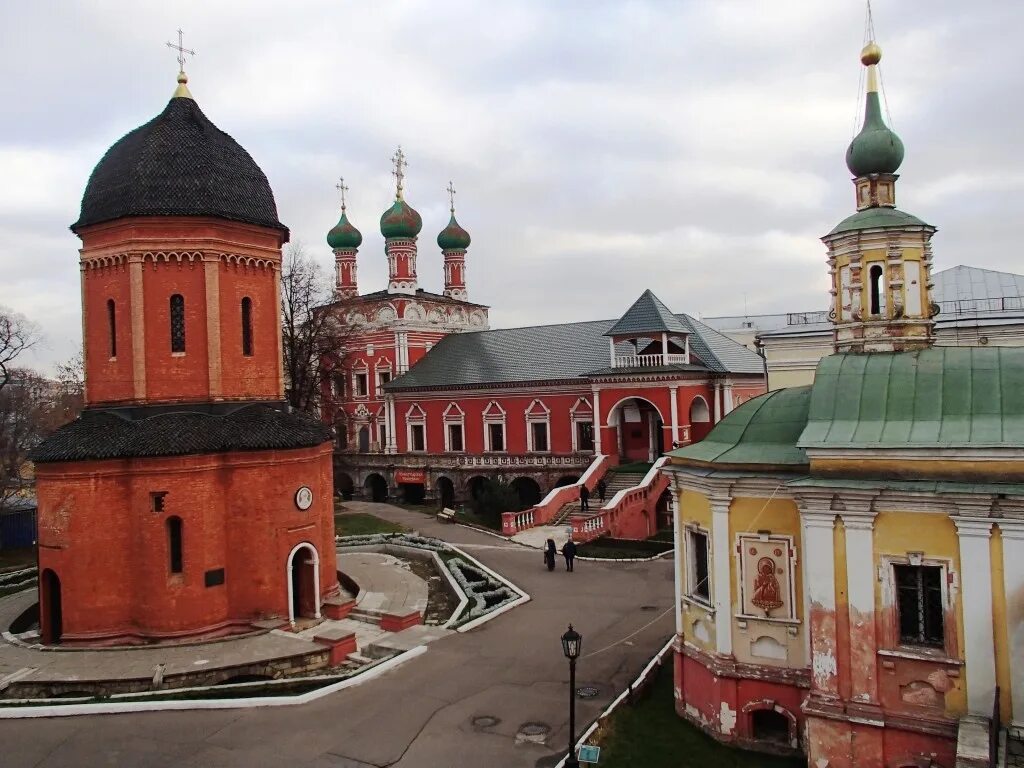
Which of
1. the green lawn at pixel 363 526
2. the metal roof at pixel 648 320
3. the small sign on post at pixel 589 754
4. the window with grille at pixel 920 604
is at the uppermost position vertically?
the metal roof at pixel 648 320

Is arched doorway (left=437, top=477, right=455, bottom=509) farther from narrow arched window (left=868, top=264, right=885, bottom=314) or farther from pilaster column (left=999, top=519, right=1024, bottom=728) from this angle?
pilaster column (left=999, top=519, right=1024, bottom=728)

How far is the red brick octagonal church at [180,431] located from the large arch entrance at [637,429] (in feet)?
55.8

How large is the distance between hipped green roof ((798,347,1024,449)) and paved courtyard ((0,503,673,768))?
242 inches

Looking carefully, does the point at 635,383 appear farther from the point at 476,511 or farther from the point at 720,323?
the point at 720,323

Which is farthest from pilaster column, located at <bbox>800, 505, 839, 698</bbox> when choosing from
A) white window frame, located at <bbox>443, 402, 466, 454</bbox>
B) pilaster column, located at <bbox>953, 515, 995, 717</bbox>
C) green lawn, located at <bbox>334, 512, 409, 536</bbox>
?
white window frame, located at <bbox>443, 402, 466, 454</bbox>

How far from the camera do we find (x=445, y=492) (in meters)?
40.2

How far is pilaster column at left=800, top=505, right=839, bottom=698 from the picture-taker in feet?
35.9

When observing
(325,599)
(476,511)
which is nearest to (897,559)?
(325,599)


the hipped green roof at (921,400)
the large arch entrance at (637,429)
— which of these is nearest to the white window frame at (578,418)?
the large arch entrance at (637,429)

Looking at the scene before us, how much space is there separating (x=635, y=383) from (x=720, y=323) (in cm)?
4596

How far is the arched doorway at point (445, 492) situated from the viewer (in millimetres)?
39656

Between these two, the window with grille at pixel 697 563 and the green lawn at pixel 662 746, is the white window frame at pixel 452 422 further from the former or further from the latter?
the green lawn at pixel 662 746

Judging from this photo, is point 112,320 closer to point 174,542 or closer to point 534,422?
point 174,542

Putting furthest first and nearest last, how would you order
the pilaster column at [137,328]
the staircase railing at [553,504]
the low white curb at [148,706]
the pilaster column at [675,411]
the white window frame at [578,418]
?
the white window frame at [578,418] < the pilaster column at [675,411] < the staircase railing at [553,504] < the pilaster column at [137,328] < the low white curb at [148,706]
